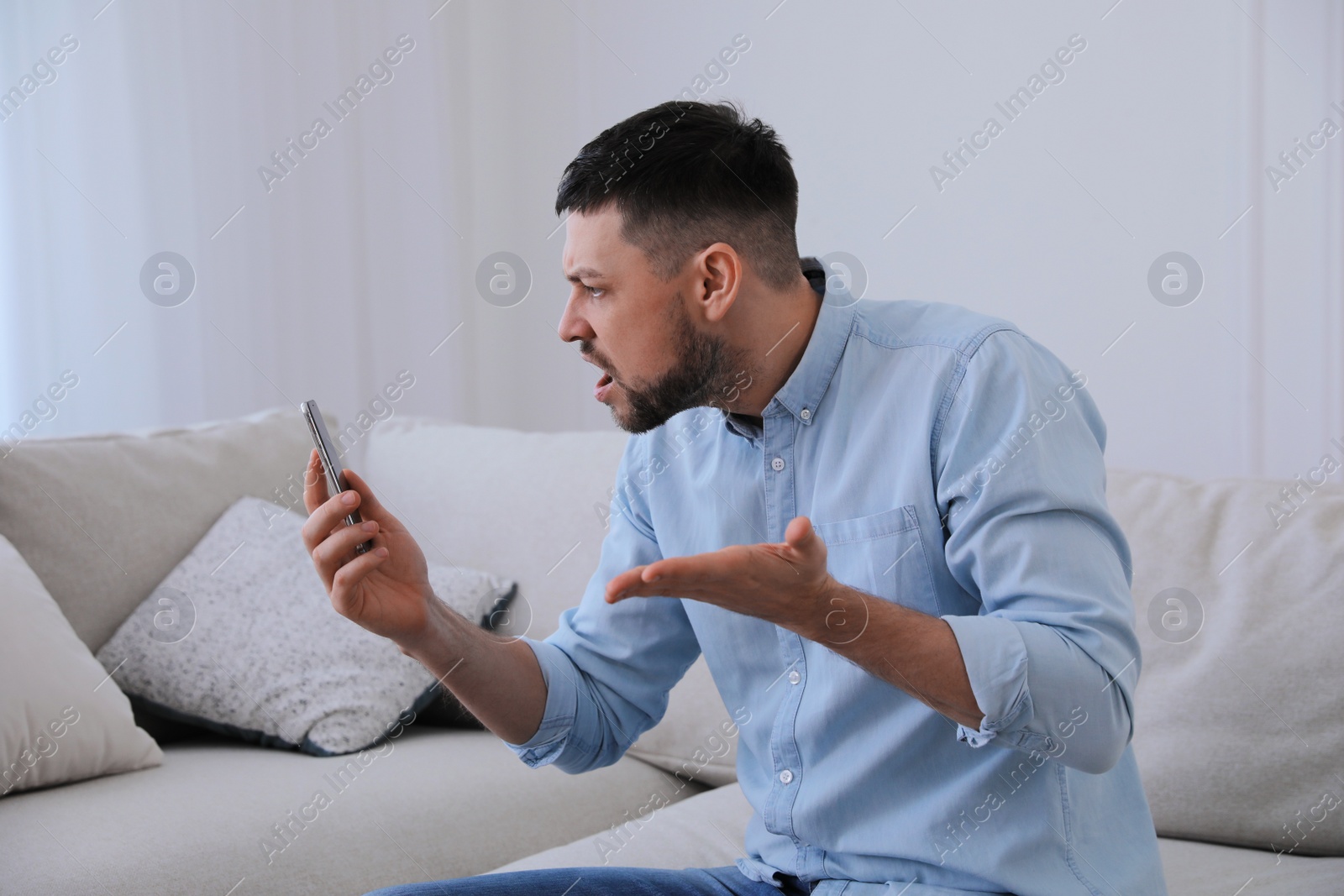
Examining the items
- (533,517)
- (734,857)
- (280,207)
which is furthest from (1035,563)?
(280,207)

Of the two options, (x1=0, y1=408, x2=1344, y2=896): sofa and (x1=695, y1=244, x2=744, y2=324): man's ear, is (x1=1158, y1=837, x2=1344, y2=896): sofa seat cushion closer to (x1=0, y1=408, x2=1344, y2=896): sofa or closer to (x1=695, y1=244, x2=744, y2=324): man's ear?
(x1=0, y1=408, x2=1344, y2=896): sofa

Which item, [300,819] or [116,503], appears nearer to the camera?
[300,819]

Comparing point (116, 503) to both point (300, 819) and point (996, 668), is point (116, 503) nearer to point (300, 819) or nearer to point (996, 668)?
point (300, 819)

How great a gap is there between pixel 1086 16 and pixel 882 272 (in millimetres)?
646

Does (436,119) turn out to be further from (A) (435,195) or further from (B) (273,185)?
(B) (273,185)

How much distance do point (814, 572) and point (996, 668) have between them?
0.57 feet

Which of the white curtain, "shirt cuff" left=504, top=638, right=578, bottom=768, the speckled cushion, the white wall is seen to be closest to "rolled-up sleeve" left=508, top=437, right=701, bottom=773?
"shirt cuff" left=504, top=638, right=578, bottom=768


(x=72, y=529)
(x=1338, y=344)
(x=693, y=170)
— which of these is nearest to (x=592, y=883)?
(x=693, y=170)

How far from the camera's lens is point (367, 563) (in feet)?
3.10

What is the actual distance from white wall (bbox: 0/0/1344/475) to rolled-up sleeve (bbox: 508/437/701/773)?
1.30 metres

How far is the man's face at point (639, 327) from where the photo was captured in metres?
1.09

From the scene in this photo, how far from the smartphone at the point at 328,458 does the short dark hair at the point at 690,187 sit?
1.16ft

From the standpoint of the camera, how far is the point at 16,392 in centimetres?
240

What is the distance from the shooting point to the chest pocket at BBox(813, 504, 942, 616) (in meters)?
0.97
